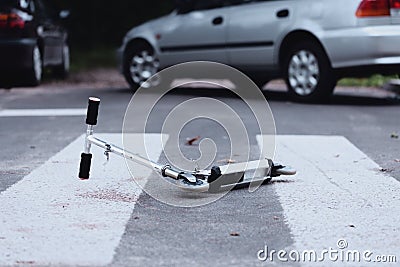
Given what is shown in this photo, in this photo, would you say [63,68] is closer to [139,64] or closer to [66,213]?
[139,64]

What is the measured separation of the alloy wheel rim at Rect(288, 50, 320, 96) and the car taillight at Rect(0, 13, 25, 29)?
150 inches

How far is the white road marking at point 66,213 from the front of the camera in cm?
424

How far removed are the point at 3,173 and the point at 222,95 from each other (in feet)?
22.7

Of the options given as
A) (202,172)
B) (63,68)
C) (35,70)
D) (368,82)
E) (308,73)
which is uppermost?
(202,172)

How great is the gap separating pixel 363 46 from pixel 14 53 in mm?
4812

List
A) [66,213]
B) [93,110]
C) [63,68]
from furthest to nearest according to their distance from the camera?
1. [63,68]
2. [93,110]
3. [66,213]

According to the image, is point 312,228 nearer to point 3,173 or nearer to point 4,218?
point 4,218

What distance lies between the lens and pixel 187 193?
5641mm

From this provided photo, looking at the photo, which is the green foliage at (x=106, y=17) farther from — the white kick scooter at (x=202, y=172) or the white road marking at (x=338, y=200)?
the white kick scooter at (x=202, y=172)

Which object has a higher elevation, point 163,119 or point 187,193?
point 187,193

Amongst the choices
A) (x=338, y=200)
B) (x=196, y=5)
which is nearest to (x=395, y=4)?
(x=196, y=5)

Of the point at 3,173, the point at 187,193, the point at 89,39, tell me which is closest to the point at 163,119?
the point at 3,173

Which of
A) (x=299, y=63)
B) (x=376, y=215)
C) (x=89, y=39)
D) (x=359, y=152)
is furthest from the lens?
(x=89, y=39)

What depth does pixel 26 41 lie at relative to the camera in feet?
43.7
